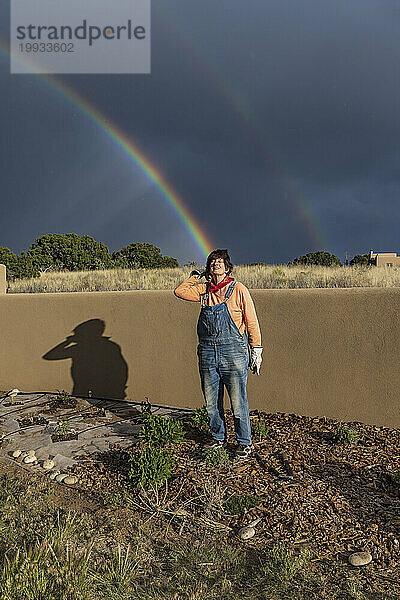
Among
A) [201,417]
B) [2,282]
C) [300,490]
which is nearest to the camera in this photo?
[300,490]

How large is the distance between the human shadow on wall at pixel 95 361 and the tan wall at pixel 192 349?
0.02 metres

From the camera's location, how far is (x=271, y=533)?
11.9 feet

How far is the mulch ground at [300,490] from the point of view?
3.53 metres

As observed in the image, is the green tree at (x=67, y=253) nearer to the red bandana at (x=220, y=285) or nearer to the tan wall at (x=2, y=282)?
the tan wall at (x=2, y=282)

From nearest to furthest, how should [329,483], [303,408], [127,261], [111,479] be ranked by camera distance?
[329,483] < [111,479] < [303,408] < [127,261]

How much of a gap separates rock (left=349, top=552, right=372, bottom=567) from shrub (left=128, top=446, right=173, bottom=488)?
60.9 inches

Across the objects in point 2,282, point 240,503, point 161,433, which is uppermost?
point 2,282

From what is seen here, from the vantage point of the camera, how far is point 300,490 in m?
4.12

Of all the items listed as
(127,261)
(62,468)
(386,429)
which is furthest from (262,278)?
(127,261)

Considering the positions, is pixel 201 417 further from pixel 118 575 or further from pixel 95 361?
pixel 95 361

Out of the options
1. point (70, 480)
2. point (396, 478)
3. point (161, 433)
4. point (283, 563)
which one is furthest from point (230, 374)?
point (283, 563)

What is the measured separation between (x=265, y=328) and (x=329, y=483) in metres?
2.52

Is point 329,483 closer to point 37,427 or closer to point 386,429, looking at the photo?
point 386,429

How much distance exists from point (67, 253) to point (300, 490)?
29.9 meters
